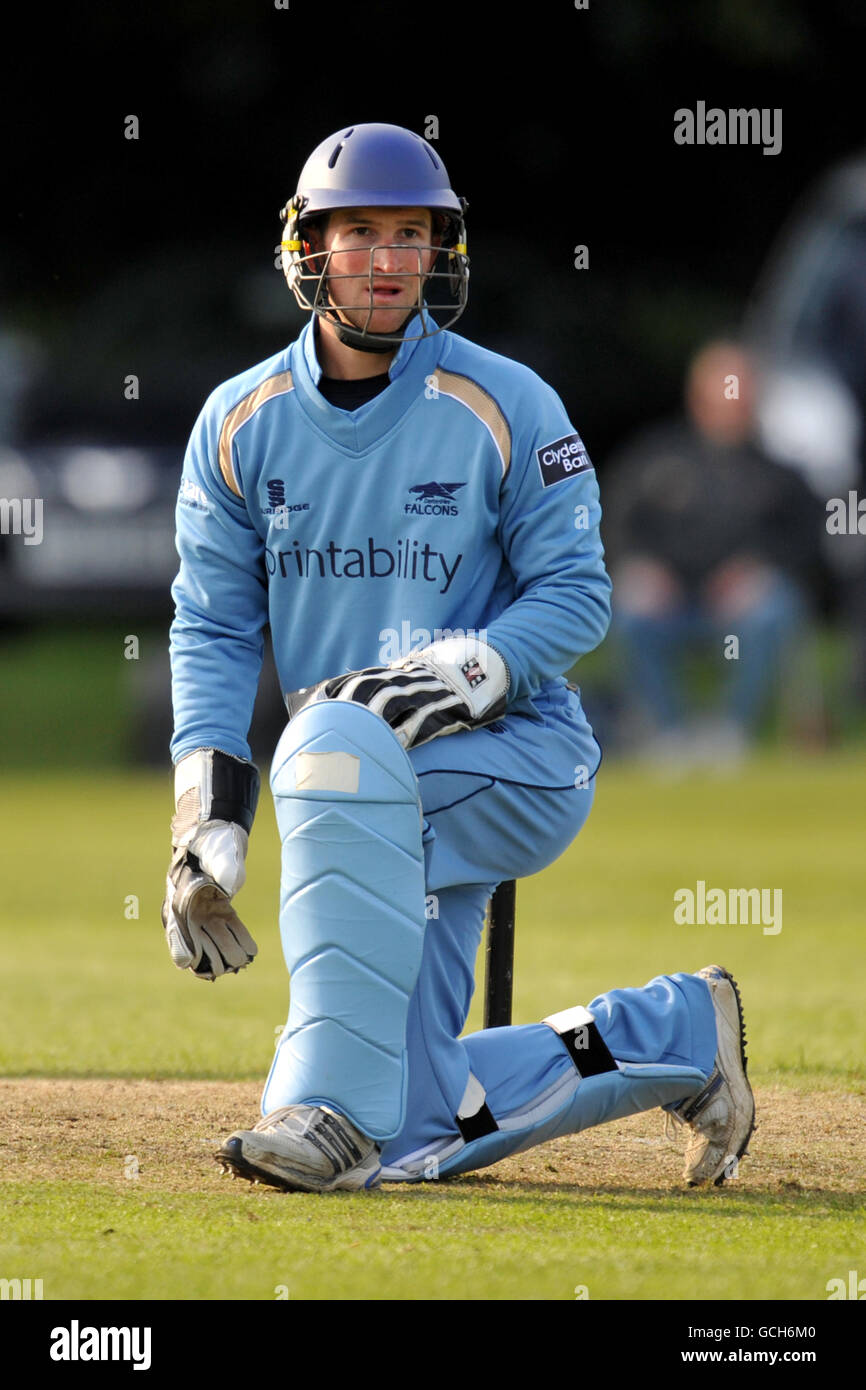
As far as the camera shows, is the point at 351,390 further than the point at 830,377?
No

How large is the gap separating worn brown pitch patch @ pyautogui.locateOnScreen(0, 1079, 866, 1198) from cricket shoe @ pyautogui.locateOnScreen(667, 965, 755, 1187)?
5 cm

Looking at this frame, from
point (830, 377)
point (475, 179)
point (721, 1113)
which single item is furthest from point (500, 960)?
point (475, 179)

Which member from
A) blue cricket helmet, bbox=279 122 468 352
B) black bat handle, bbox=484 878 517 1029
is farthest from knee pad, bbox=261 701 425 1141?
blue cricket helmet, bbox=279 122 468 352

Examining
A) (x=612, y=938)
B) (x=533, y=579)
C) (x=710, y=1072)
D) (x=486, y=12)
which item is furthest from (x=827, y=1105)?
(x=486, y=12)

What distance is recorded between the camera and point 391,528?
488 cm

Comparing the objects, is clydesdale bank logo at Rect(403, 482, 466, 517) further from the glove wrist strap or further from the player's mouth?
the glove wrist strap

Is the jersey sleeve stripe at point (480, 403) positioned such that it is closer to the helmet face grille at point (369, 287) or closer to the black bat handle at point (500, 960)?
the helmet face grille at point (369, 287)

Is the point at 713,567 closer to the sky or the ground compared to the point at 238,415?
closer to the sky

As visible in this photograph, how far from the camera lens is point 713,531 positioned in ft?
57.0

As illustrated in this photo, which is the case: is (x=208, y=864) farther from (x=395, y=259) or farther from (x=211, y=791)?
(x=395, y=259)

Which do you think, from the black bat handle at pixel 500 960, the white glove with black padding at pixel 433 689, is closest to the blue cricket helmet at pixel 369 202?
the white glove with black padding at pixel 433 689

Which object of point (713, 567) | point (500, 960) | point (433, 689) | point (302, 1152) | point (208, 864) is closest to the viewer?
point (302, 1152)

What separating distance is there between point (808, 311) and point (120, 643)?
8220 mm

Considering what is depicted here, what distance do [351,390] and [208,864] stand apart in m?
1.06
